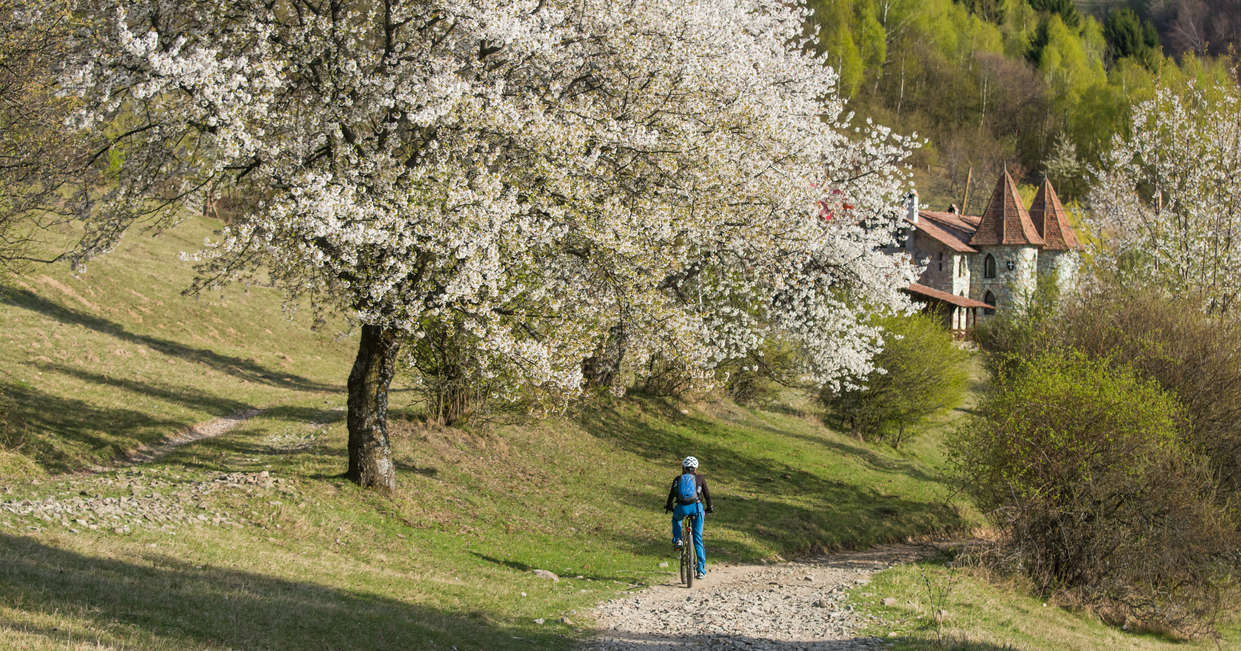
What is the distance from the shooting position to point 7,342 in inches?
1052

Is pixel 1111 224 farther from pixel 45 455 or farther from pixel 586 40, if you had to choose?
pixel 45 455

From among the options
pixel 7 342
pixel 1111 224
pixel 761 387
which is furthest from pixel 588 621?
pixel 1111 224

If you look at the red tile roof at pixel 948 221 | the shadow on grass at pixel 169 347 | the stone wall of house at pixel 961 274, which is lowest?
the shadow on grass at pixel 169 347

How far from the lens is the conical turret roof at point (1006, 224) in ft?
243

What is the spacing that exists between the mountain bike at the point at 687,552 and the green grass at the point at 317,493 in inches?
36.9

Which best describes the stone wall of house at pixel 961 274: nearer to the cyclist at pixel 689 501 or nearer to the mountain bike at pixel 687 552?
the mountain bike at pixel 687 552

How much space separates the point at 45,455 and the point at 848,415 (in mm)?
31030

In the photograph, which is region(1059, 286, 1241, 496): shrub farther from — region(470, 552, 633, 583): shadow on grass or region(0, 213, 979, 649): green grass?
region(470, 552, 633, 583): shadow on grass

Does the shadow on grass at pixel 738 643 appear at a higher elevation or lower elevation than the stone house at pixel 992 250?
lower

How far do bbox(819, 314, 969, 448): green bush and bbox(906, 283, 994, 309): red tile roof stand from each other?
25.3 m

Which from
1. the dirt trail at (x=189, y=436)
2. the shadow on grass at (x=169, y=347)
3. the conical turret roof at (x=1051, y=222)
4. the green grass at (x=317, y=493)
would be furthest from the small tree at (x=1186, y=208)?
the conical turret roof at (x=1051, y=222)

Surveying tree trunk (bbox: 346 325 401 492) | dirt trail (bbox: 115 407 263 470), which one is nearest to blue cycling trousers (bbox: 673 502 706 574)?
tree trunk (bbox: 346 325 401 492)

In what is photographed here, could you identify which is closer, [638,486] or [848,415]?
[638,486]

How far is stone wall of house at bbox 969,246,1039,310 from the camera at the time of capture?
7370cm
